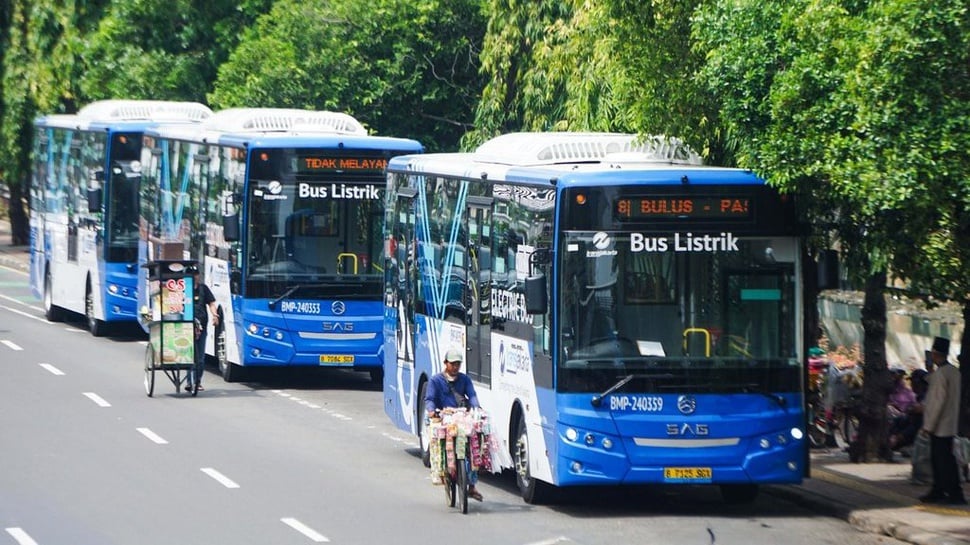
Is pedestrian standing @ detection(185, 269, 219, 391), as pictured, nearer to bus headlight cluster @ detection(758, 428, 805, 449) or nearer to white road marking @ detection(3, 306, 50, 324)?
bus headlight cluster @ detection(758, 428, 805, 449)

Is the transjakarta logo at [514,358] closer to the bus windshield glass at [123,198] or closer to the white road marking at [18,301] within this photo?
the bus windshield glass at [123,198]

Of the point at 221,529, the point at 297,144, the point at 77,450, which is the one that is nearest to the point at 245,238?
the point at 297,144

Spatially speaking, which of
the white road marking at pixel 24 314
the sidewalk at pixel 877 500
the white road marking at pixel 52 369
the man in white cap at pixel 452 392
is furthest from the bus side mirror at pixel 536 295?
the white road marking at pixel 24 314

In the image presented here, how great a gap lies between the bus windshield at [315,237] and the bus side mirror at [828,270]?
10.2 m

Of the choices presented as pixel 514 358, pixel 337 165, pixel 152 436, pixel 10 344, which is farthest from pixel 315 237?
pixel 514 358

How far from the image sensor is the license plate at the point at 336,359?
25.1 meters

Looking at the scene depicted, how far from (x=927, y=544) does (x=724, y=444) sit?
199cm

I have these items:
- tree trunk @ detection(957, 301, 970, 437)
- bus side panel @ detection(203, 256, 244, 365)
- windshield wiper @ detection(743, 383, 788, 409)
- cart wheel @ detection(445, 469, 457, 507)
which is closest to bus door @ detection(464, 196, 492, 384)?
cart wheel @ detection(445, 469, 457, 507)

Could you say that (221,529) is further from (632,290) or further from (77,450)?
(77,450)

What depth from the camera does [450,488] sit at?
1614 cm

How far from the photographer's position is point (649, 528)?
15281 millimetres

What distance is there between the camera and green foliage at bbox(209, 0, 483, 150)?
34.9 metres

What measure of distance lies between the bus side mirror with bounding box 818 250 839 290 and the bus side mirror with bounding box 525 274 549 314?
2.38 metres

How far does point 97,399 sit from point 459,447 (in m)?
9.57
